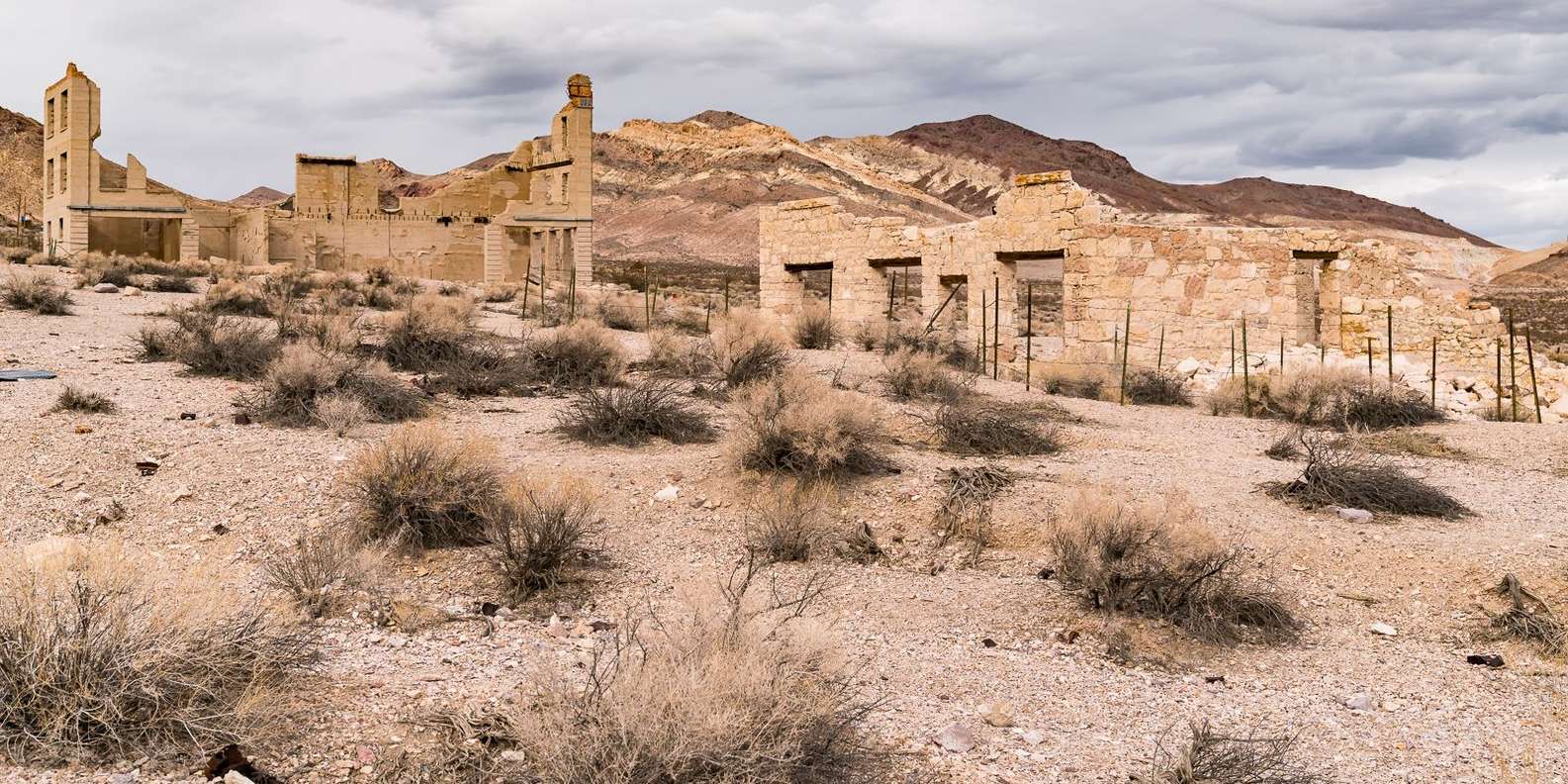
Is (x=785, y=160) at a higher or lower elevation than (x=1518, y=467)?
higher

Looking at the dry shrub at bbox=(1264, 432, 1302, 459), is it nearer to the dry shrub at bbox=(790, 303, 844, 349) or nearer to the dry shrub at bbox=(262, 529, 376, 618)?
the dry shrub at bbox=(262, 529, 376, 618)

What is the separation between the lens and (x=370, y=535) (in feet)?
25.0

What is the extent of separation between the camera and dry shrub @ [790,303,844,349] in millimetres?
20453

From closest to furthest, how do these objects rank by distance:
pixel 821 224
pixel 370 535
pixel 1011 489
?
pixel 370 535 < pixel 1011 489 < pixel 821 224

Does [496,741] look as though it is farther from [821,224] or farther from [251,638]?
[821,224]

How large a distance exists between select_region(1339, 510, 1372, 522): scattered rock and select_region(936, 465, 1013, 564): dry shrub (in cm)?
247

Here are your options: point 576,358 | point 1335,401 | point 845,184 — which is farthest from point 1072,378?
point 845,184

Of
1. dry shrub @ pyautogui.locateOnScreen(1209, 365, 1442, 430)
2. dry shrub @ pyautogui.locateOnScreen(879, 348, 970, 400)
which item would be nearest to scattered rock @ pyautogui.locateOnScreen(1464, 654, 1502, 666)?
dry shrub @ pyautogui.locateOnScreen(1209, 365, 1442, 430)

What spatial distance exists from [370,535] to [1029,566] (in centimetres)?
442

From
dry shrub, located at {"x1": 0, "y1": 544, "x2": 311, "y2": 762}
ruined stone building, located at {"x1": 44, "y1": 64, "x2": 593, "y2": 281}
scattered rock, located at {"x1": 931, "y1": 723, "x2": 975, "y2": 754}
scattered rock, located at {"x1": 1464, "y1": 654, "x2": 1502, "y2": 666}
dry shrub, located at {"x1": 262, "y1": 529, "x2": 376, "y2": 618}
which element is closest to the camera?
dry shrub, located at {"x1": 0, "y1": 544, "x2": 311, "y2": 762}

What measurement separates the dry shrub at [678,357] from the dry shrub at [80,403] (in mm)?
6231

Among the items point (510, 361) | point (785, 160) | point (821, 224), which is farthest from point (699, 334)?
point (785, 160)

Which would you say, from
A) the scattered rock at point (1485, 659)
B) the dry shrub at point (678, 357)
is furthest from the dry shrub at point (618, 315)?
the scattered rock at point (1485, 659)

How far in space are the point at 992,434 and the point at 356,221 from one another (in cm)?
2921
